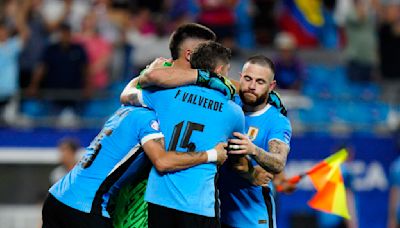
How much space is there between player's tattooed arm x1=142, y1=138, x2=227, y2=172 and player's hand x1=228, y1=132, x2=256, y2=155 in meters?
0.12

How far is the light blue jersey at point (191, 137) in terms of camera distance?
25.2 feet

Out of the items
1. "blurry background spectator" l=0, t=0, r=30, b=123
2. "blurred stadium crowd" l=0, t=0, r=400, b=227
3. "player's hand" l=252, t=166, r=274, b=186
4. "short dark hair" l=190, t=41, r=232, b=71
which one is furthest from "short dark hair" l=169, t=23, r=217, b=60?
"blurry background spectator" l=0, t=0, r=30, b=123

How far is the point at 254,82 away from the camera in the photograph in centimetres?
844

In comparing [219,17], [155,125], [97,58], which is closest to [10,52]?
[97,58]

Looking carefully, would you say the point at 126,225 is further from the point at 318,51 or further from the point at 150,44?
the point at 318,51

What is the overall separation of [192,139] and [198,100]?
30cm

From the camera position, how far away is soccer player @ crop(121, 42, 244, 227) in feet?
25.2

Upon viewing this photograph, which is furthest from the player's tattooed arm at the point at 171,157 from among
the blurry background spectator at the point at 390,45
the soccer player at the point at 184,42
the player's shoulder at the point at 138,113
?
the blurry background spectator at the point at 390,45

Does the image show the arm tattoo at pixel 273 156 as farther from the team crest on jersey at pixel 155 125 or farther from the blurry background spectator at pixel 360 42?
the blurry background spectator at pixel 360 42

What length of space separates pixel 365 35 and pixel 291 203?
3.56 m

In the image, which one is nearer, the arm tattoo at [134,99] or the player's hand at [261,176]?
the arm tattoo at [134,99]

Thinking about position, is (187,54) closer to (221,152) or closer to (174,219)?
(221,152)

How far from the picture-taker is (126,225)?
833cm

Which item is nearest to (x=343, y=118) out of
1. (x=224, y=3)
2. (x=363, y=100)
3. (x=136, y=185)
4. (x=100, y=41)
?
(x=363, y=100)
